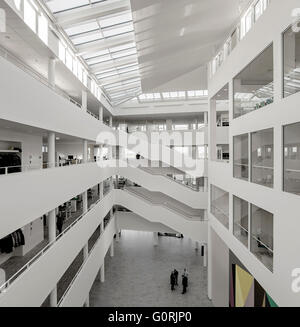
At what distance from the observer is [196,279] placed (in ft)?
47.0

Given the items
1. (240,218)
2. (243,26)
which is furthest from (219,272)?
(243,26)

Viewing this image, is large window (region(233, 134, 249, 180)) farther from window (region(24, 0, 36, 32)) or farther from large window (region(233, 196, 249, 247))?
window (region(24, 0, 36, 32))

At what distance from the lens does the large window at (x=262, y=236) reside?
664 centimetres

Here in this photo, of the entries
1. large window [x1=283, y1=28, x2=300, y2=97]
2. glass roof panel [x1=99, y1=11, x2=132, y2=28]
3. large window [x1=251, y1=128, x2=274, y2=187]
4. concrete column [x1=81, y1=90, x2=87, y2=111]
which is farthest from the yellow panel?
glass roof panel [x1=99, y1=11, x2=132, y2=28]

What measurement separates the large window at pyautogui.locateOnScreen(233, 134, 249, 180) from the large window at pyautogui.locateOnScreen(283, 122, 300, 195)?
8.15ft

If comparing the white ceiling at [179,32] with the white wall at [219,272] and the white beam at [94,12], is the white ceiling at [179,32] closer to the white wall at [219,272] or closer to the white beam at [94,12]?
the white beam at [94,12]

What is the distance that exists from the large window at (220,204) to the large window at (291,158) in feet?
16.4

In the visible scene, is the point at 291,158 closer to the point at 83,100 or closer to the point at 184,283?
the point at 83,100

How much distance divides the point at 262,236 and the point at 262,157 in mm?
2192

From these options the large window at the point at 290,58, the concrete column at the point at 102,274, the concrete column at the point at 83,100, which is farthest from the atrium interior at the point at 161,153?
the concrete column at the point at 102,274

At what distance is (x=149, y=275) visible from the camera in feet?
47.5

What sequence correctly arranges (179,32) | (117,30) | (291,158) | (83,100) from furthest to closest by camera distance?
(83,100)
(117,30)
(179,32)
(291,158)

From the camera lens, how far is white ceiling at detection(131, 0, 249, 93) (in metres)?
7.16

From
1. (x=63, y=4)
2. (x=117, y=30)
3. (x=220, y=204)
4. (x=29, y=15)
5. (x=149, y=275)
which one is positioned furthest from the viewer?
(x=149, y=275)
